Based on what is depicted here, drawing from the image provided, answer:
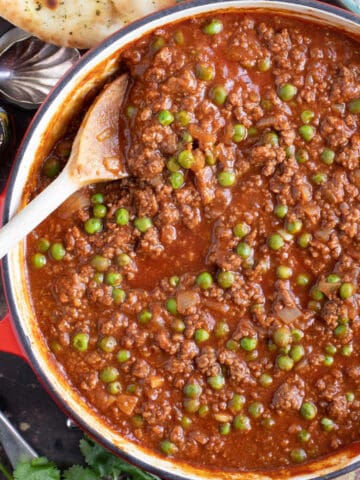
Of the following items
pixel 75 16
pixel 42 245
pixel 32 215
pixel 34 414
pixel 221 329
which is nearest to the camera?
pixel 32 215

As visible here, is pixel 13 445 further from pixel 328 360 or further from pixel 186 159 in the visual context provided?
pixel 186 159

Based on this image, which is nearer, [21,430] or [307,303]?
[307,303]

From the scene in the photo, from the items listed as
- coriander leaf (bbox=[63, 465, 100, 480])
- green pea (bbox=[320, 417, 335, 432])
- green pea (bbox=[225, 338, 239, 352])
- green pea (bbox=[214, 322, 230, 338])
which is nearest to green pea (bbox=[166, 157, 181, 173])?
green pea (bbox=[214, 322, 230, 338])

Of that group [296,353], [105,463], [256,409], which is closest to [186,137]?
[296,353]

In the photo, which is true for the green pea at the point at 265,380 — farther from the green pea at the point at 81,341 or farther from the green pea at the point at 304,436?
the green pea at the point at 81,341

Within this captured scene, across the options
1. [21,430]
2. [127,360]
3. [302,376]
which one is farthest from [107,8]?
[21,430]

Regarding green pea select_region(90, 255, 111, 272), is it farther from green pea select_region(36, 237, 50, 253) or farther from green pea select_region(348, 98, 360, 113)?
green pea select_region(348, 98, 360, 113)

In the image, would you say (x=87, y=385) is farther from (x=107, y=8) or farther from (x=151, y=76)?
(x=107, y=8)
